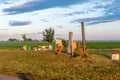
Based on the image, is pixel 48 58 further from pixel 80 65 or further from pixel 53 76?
pixel 53 76

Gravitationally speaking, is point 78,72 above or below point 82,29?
below

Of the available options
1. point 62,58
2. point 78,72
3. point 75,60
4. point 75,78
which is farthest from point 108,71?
point 62,58

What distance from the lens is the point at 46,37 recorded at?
62969 millimetres

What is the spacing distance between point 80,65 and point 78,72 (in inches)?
151

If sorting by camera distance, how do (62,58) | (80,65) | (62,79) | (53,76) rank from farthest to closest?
(62,58)
(80,65)
(53,76)
(62,79)

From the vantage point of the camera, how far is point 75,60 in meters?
29.3

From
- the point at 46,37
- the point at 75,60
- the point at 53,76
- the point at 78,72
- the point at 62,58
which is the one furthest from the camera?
the point at 46,37

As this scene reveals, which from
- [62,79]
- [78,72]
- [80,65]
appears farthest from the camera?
[80,65]

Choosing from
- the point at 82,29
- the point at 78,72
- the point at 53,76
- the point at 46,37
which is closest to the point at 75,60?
the point at 82,29

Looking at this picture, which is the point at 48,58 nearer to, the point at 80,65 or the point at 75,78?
the point at 80,65

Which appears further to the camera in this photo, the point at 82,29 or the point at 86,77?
the point at 82,29

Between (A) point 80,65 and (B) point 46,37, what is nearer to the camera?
(A) point 80,65

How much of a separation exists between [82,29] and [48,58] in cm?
420

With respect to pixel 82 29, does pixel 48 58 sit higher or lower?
lower
